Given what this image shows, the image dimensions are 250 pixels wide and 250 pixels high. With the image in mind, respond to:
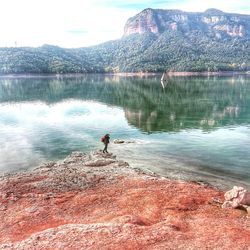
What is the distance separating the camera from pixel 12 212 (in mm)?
27391

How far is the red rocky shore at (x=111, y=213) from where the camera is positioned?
22.0 m

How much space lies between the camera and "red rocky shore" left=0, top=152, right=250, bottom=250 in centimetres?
2195

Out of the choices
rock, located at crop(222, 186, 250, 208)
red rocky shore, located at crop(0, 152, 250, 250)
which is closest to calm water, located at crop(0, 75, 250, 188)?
red rocky shore, located at crop(0, 152, 250, 250)

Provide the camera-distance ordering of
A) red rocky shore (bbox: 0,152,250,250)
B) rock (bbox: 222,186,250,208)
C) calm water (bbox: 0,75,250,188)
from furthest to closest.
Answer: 1. calm water (bbox: 0,75,250,188)
2. rock (bbox: 222,186,250,208)
3. red rocky shore (bbox: 0,152,250,250)

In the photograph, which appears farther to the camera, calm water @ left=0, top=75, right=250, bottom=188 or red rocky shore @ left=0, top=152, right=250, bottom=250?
calm water @ left=0, top=75, right=250, bottom=188

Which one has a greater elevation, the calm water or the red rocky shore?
the red rocky shore

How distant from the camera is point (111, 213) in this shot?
1053 inches

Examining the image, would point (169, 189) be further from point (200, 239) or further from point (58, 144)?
point (58, 144)

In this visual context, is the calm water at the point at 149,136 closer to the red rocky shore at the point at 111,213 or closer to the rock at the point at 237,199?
the red rocky shore at the point at 111,213

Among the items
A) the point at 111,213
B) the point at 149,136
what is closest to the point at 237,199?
the point at 111,213

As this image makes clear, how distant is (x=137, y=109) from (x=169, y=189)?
6515 centimetres

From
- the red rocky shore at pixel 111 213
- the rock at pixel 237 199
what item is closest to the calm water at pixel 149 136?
the red rocky shore at pixel 111 213

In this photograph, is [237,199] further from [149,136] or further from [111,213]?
[149,136]

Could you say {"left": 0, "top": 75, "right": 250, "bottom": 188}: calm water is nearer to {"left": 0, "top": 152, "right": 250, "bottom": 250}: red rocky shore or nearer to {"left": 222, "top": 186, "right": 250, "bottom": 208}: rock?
{"left": 0, "top": 152, "right": 250, "bottom": 250}: red rocky shore
